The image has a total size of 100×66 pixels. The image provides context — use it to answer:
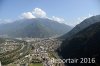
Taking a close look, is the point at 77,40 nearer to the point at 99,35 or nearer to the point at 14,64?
the point at 99,35

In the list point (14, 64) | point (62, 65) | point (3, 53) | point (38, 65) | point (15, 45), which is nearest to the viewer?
point (62, 65)

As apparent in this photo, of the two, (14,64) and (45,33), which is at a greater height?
(45,33)

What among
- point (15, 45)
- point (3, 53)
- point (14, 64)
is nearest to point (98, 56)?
point (14, 64)

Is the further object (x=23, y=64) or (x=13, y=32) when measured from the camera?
(x=13, y=32)

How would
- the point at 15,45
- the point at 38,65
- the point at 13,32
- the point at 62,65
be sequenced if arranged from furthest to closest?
the point at 13,32 → the point at 15,45 → the point at 38,65 → the point at 62,65

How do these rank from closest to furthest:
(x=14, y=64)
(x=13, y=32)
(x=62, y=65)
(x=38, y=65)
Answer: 1. (x=62, y=65)
2. (x=38, y=65)
3. (x=14, y=64)
4. (x=13, y=32)

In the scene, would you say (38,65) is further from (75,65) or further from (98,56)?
(98,56)

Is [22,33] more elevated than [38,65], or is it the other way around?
[22,33]

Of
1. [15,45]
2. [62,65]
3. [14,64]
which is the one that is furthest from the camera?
[15,45]

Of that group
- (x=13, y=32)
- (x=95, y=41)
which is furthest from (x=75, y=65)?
(x=13, y=32)
